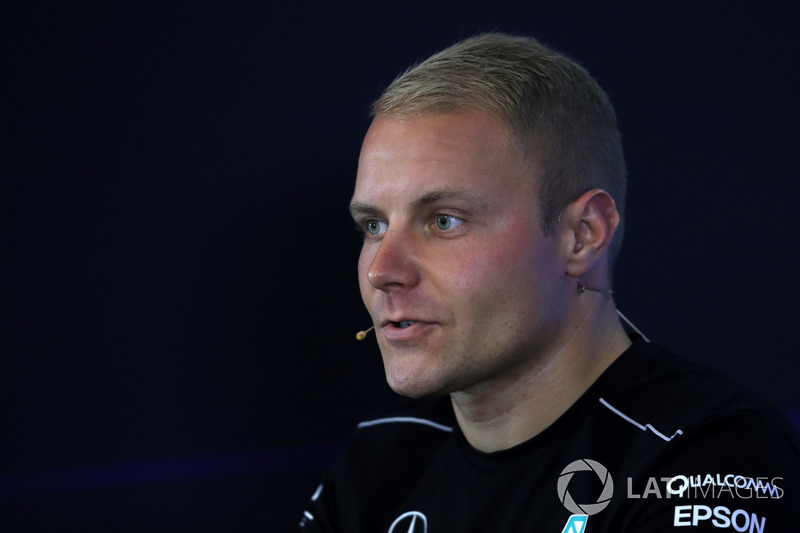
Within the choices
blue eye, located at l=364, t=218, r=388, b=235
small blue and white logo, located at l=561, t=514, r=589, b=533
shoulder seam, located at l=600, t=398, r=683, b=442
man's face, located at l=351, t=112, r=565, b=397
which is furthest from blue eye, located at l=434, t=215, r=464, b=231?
small blue and white logo, located at l=561, t=514, r=589, b=533

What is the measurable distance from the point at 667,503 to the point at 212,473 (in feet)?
3.20

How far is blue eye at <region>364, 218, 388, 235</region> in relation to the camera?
143cm

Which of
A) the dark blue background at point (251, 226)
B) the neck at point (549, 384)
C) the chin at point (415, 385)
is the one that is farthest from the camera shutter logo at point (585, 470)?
the dark blue background at point (251, 226)

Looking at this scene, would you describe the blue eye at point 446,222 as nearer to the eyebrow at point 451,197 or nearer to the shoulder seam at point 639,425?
the eyebrow at point 451,197

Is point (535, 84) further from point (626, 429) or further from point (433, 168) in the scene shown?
point (626, 429)

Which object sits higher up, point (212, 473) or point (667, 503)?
point (667, 503)

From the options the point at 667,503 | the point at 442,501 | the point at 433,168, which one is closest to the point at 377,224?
the point at 433,168

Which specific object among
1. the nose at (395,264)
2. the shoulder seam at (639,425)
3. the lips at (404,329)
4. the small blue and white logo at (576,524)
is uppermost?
the nose at (395,264)

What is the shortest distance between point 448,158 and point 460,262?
162 mm

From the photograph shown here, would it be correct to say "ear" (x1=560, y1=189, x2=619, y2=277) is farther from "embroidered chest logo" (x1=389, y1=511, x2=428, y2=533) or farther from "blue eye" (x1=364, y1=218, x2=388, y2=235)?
"embroidered chest logo" (x1=389, y1=511, x2=428, y2=533)

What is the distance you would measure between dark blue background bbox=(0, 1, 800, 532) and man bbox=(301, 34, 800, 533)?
1.23ft

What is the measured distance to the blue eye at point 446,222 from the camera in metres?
1.31

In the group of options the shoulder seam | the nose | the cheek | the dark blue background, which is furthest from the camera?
the dark blue background

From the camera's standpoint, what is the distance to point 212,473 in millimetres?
1747
